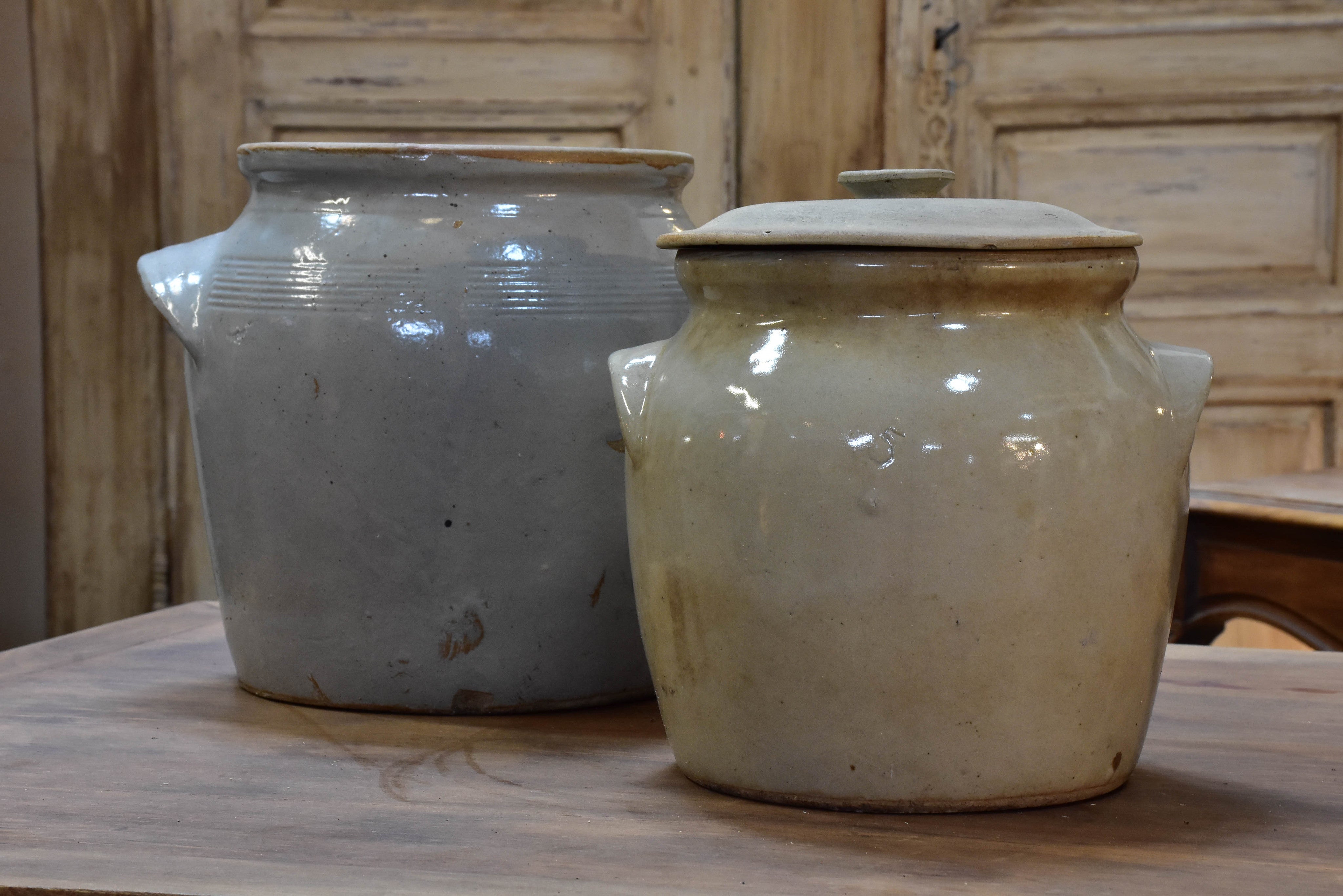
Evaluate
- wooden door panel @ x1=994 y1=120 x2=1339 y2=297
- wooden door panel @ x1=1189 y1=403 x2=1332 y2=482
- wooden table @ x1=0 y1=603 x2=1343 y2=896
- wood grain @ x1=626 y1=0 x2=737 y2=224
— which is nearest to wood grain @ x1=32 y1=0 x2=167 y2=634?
wood grain @ x1=626 y1=0 x2=737 y2=224

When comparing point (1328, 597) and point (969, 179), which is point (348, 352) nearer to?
point (1328, 597)

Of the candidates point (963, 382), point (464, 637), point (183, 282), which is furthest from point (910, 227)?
point (183, 282)

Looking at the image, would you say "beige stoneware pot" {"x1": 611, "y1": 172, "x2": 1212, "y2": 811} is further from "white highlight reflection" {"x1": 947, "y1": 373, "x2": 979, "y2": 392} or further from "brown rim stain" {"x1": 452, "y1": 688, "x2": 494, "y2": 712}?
"brown rim stain" {"x1": 452, "y1": 688, "x2": 494, "y2": 712}

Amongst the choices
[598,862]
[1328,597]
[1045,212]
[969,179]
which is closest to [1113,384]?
[1045,212]

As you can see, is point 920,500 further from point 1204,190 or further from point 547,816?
point 1204,190

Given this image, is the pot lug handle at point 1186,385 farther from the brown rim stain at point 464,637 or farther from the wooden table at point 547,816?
the brown rim stain at point 464,637

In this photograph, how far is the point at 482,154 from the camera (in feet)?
2.49

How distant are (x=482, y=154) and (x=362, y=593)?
0.79 ft

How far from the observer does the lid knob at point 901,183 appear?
0.65 meters

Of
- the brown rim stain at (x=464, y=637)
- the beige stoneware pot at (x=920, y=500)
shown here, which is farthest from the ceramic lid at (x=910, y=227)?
the brown rim stain at (x=464, y=637)

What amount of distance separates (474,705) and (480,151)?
0.30 metres

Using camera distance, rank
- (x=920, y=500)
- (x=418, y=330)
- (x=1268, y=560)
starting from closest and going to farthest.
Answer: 1. (x=920, y=500)
2. (x=418, y=330)
3. (x=1268, y=560)

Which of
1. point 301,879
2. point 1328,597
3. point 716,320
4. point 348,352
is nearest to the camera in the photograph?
point 301,879

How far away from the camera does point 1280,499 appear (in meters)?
1.50
